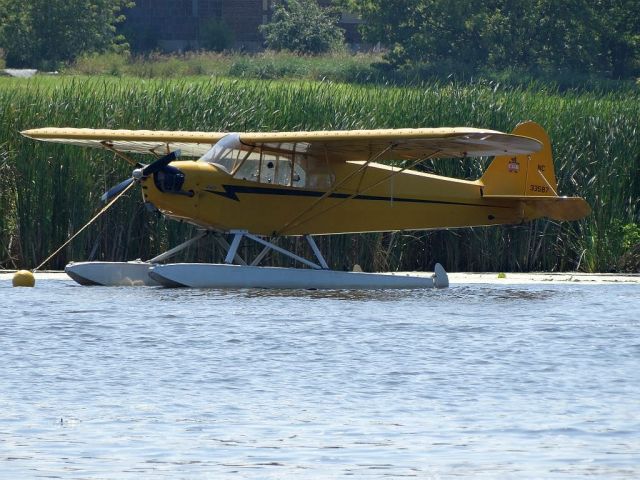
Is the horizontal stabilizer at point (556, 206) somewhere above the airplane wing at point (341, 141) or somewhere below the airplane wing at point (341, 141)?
below

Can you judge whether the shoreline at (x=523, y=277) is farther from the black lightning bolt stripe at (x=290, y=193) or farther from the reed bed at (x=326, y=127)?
the black lightning bolt stripe at (x=290, y=193)

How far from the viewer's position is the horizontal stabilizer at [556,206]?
17.4 metres

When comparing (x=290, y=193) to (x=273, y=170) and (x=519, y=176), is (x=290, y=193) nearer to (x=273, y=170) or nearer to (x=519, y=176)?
(x=273, y=170)

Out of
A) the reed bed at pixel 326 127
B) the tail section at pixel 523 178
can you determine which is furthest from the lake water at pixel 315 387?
the reed bed at pixel 326 127

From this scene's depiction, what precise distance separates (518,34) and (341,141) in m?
37.9

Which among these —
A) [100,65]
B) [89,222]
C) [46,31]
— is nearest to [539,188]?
[89,222]

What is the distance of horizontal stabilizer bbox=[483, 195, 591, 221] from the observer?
1744 centimetres

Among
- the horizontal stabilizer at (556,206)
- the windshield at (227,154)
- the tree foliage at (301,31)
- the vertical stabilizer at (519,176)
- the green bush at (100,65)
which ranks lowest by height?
the green bush at (100,65)

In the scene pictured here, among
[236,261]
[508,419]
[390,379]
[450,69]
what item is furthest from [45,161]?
[450,69]

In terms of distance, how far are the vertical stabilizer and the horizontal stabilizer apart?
19 cm

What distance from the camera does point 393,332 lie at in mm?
13227

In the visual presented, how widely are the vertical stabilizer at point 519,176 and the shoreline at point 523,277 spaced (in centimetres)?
104

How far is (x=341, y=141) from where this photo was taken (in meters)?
16.5

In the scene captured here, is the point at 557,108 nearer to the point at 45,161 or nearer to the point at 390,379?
the point at 45,161
